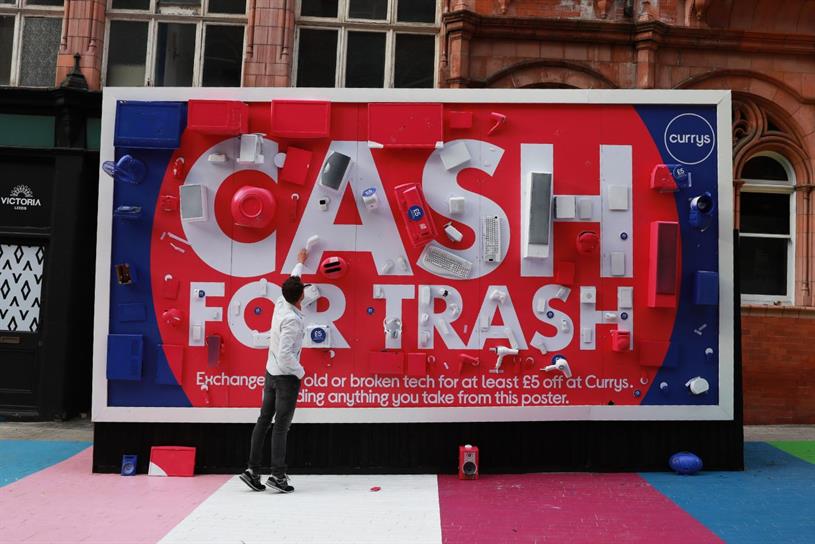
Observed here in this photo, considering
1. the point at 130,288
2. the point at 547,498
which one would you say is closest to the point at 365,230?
the point at 130,288

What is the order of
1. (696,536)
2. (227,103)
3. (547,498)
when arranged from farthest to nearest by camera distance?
(227,103) < (547,498) < (696,536)

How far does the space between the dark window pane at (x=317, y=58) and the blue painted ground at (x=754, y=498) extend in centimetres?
733

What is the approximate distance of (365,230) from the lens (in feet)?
23.3

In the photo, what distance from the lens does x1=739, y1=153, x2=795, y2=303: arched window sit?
1053 cm

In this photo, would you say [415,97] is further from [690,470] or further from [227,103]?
[690,470]

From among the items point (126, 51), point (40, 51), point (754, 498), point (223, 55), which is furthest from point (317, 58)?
point (754, 498)

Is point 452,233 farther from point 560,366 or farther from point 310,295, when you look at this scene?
point 560,366

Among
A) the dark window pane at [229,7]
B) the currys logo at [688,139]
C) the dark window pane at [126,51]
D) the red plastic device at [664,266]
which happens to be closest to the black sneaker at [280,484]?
the red plastic device at [664,266]

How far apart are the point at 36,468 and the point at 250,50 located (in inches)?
254

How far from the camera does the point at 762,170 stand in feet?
35.1

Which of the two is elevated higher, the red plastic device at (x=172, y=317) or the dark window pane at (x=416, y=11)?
the dark window pane at (x=416, y=11)

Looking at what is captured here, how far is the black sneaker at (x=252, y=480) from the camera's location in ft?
20.8

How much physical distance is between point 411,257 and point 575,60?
5.14m

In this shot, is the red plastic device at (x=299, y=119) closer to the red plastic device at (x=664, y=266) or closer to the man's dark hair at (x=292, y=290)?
the man's dark hair at (x=292, y=290)
